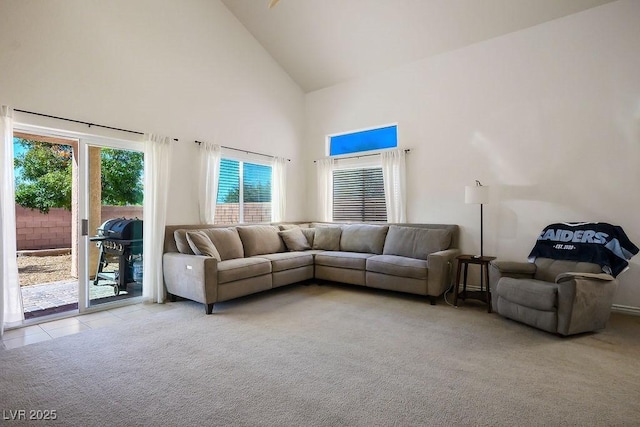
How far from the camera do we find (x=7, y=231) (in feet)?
10.2

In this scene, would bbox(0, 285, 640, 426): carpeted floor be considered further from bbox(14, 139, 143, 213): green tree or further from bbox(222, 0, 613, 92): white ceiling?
bbox(222, 0, 613, 92): white ceiling

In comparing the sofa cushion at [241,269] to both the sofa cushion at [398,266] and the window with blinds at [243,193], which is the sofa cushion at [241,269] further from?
the sofa cushion at [398,266]

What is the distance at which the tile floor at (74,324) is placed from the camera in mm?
2988

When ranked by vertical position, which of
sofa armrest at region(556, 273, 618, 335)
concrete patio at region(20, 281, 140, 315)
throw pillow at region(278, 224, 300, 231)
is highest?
throw pillow at region(278, 224, 300, 231)

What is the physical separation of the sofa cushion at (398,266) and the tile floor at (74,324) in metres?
2.65

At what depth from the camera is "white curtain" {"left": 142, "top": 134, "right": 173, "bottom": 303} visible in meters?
4.17

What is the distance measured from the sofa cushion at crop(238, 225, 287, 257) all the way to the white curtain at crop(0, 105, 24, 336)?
2455mm

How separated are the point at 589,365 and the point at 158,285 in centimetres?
443

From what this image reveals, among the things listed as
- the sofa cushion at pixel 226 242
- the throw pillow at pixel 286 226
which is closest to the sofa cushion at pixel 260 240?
the sofa cushion at pixel 226 242

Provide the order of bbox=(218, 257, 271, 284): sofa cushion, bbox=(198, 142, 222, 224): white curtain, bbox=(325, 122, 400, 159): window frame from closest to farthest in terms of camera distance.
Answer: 1. bbox=(218, 257, 271, 284): sofa cushion
2. bbox=(198, 142, 222, 224): white curtain
3. bbox=(325, 122, 400, 159): window frame

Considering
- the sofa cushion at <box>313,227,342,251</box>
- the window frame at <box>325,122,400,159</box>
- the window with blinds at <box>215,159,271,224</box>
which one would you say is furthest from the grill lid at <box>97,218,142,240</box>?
the window frame at <box>325,122,400,159</box>

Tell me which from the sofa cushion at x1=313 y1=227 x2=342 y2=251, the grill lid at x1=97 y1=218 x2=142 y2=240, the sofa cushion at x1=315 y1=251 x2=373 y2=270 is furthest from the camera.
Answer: the sofa cushion at x1=313 y1=227 x2=342 y2=251

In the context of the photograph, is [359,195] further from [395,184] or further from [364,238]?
[364,238]

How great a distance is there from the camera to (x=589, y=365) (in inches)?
96.9
